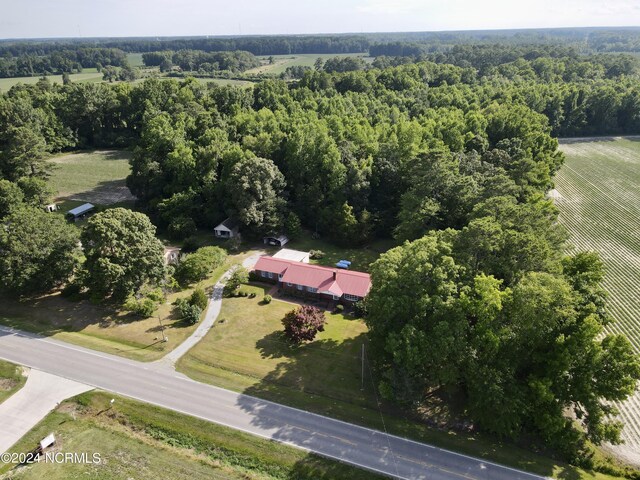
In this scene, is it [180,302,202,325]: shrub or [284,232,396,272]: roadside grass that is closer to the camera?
[180,302,202,325]: shrub

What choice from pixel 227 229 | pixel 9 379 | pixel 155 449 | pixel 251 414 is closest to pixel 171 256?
pixel 227 229

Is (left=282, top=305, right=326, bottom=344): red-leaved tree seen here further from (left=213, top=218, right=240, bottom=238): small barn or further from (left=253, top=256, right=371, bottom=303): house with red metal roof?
(left=213, top=218, right=240, bottom=238): small barn

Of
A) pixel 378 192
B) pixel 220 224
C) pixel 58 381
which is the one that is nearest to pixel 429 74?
pixel 378 192

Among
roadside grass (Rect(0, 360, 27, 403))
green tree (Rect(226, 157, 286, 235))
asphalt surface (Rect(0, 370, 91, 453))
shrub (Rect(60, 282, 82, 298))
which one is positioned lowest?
asphalt surface (Rect(0, 370, 91, 453))

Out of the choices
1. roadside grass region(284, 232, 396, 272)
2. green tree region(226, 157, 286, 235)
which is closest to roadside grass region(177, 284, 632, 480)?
roadside grass region(284, 232, 396, 272)

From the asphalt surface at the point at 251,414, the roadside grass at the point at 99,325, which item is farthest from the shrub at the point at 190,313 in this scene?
the asphalt surface at the point at 251,414

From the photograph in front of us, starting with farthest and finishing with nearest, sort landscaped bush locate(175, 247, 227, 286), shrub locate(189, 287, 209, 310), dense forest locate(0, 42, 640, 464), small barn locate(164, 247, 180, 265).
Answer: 1. small barn locate(164, 247, 180, 265)
2. landscaped bush locate(175, 247, 227, 286)
3. shrub locate(189, 287, 209, 310)
4. dense forest locate(0, 42, 640, 464)

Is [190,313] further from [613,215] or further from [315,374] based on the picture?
[613,215]
